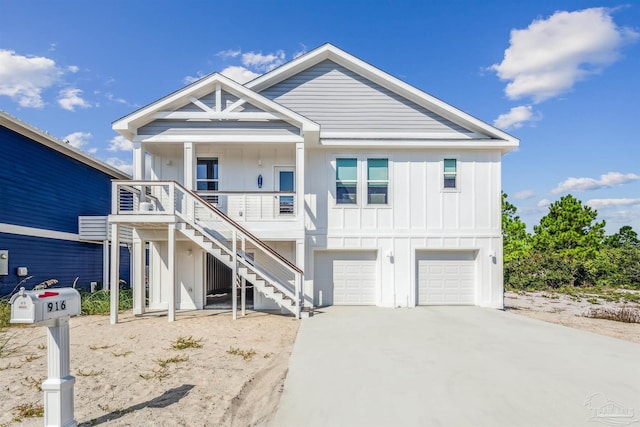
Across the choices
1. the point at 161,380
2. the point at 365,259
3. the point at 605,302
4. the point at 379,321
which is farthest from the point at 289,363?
the point at 605,302

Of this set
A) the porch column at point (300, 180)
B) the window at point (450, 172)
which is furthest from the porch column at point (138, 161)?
the window at point (450, 172)

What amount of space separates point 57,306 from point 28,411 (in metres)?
1.57

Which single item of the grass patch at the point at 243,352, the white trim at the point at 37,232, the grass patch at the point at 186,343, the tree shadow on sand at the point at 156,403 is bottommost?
the grass patch at the point at 186,343

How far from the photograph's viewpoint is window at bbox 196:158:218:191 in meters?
12.0

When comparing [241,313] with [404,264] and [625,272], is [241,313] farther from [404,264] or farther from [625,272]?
[625,272]

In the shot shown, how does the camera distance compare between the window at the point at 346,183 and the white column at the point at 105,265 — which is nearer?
the window at the point at 346,183

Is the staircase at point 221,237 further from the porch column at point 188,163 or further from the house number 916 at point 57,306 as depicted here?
the house number 916 at point 57,306

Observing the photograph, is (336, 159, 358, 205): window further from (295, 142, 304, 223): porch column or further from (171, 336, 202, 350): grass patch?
(171, 336, 202, 350): grass patch

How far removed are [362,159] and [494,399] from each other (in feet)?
28.5

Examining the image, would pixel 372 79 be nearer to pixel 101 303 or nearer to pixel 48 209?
pixel 101 303

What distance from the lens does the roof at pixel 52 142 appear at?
1154 centimetres

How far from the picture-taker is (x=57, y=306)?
3.50m

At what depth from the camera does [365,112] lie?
12.8 m

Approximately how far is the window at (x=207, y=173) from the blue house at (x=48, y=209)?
570 cm
